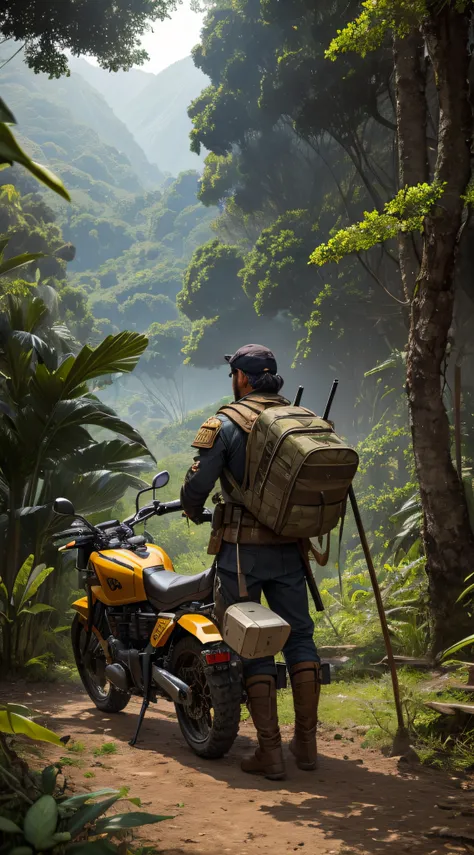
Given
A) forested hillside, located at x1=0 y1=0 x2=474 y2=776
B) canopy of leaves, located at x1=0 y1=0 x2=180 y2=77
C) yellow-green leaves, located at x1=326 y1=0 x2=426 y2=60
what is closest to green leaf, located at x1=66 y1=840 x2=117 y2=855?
forested hillside, located at x1=0 y1=0 x2=474 y2=776

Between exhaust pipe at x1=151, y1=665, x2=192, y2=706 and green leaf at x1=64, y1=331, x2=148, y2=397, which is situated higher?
green leaf at x1=64, y1=331, x2=148, y2=397

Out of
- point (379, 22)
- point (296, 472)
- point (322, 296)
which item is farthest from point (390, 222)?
point (322, 296)

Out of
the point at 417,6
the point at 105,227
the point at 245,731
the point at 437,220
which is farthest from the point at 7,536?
the point at 105,227

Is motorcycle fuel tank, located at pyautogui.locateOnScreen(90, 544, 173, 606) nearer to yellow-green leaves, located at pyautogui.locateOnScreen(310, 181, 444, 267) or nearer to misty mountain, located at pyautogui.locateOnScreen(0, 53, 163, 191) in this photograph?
yellow-green leaves, located at pyautogui.locateOnScreen(310, 181, 444, 267)

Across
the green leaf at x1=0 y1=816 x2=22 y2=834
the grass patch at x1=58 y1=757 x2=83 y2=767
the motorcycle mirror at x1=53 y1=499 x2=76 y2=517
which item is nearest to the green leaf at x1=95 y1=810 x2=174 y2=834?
the green leaf at x1=0 y1=816 x2=22 y2=834

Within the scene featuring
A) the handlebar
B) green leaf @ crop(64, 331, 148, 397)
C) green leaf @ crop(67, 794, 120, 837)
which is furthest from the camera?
green leaf @ crop(64, 331, 148, 397)

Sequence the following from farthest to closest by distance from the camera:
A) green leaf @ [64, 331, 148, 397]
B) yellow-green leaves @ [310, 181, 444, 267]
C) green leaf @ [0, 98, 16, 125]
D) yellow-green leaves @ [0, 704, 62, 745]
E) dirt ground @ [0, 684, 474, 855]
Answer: green leaf @ [64, 331, 148, 397], yellow-green leaves @ [310, 181, 444, 267], dirt ground @ [0, 684, 474, 855], yellow-green leaves @ [0, 704, 62, 745], green leaf @ [0, 98, 16, 125]

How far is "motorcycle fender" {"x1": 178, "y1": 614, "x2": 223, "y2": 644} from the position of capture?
4344 millimetres

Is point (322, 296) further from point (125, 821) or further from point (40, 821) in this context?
point (40, 821)

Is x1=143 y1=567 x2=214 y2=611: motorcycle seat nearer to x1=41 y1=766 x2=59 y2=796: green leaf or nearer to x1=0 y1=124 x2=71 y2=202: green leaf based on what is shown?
x1=41 y1=766 x2=59 y2=796: green leaf

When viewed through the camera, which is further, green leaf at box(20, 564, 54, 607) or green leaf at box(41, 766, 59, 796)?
green leaf at box(20, 564, 54, 607)

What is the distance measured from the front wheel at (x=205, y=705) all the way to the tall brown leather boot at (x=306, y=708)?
31cm

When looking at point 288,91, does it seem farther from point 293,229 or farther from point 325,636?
point 325,636

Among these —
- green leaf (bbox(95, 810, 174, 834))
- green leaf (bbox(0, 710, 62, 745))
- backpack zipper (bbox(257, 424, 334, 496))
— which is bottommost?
green leaf (bbox(95, 810, 174, 834))
